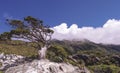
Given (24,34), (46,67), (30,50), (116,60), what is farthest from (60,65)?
(116,60)

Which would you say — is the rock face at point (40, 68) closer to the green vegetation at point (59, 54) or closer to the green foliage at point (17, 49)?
the green vegetation at point (59, 54)

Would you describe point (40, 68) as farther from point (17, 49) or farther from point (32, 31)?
point (17, 49)

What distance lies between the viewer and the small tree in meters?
46.0

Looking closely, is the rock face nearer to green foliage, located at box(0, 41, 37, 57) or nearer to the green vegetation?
the green vegetation

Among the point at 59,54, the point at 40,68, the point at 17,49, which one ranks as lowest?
the point at 40,68

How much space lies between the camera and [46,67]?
1512 inches

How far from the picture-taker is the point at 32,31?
46844mm

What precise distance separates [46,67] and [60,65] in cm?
307

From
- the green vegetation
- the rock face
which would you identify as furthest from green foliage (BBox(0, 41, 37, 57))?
the rock face

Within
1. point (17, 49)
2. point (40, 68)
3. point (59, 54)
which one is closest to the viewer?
point (40, 68)

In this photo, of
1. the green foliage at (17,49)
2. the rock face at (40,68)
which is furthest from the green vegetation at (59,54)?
the rock face at (40,68)

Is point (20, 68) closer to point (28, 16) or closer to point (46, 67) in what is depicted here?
point (46, 67)

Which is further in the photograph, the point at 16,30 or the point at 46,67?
the point at 16,30

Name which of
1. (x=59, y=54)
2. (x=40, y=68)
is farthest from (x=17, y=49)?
(x=40, y=68)
